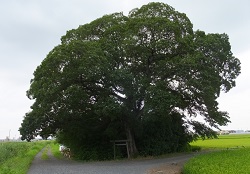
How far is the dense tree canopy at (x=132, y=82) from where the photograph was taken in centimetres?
2092

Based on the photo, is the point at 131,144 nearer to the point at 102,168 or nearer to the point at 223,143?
the point at 102,168

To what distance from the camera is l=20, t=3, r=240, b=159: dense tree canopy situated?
20922mm

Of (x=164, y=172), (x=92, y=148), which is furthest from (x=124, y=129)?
(x=164, y=172)

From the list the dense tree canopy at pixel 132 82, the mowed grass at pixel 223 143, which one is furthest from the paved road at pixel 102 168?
the mowed grass at pixel 223 143

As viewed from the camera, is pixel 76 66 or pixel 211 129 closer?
pixel 76 66

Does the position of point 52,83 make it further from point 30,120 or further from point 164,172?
point 164,172

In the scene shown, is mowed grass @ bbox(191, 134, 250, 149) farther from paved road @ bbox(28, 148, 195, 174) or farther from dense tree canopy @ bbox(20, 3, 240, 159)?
paved road @ bbox(28, 148, 195, 174)

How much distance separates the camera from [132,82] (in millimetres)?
21844

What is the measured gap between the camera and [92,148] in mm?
25125

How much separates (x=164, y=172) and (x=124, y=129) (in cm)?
1067

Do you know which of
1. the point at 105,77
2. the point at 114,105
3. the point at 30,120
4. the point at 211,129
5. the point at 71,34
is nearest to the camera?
the point at 114,105

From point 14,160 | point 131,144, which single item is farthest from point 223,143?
point 14,160

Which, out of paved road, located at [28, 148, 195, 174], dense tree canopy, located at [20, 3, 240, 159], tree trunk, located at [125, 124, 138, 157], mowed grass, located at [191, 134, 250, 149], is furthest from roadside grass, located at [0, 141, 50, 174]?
mowed grass, located at [191, 134, 250, 149]

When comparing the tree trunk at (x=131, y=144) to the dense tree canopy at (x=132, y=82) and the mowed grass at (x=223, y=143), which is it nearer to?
the dense tree canopy at (x=132, y=82)
